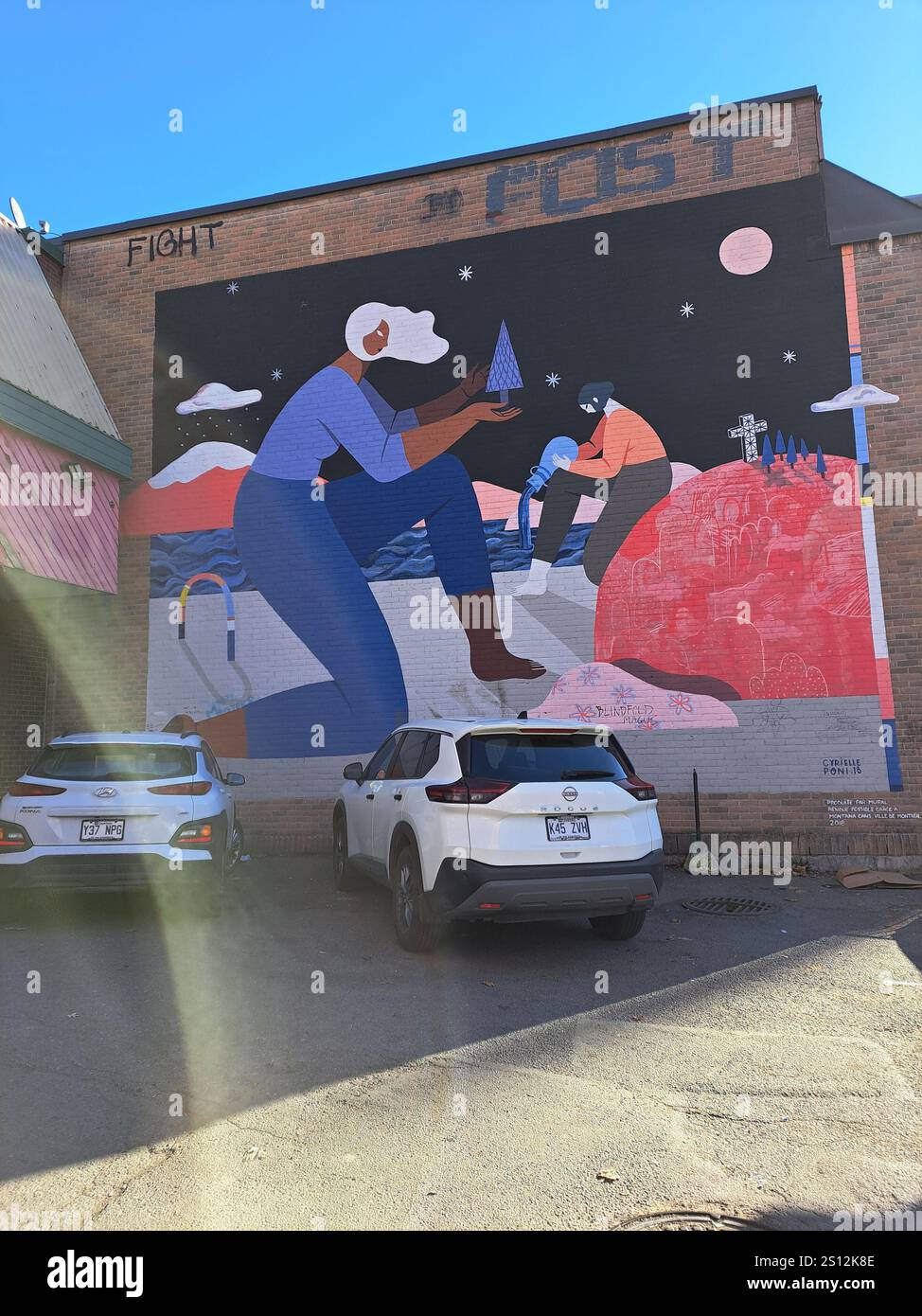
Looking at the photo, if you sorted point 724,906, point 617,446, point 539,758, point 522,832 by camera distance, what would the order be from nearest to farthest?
point 522,832 → point 539,758 → point 724,906 → point 617,446

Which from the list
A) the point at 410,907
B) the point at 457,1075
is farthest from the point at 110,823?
the point at 457,1075

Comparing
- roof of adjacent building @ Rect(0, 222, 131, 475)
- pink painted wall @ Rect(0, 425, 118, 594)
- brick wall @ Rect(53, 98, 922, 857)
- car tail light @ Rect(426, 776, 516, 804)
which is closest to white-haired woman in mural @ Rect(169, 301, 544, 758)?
brick wall @ Rect(53, 98, 922, 857)

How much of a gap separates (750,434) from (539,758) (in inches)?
264

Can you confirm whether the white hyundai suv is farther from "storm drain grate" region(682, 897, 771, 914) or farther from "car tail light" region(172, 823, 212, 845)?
"storm drain grate" region(682, 897, 771, 914)

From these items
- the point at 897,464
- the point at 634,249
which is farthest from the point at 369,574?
the point at 897,464

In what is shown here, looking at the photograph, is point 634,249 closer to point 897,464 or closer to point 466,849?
point 897,464

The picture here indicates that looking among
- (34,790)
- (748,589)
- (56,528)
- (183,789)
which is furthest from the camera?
(56,528)

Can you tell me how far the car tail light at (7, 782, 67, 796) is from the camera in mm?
7117

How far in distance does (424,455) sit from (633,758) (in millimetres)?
5012

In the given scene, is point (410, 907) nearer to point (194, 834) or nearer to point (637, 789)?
point (637, 789)

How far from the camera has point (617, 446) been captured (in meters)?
11.4

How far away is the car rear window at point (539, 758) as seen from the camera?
6.14m

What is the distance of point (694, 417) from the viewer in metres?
11.2

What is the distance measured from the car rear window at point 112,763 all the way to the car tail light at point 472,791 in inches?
105
